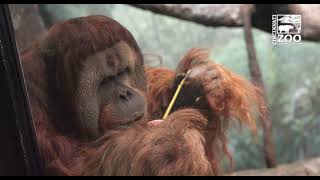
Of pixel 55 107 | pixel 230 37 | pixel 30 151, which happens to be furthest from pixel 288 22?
pixel 30 151

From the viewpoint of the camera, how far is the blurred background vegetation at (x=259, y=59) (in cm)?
148

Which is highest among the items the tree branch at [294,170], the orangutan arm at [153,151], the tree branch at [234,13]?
the tree branch at [234,13]

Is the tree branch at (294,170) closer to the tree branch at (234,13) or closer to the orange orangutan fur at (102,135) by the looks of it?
the orange orangutan fur at (102,135)

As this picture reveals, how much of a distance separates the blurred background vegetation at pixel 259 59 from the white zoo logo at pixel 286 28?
2cm

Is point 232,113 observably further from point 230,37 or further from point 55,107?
point 55,107

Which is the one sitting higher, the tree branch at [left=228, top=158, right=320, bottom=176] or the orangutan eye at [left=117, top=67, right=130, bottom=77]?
the orangutan eye at [left=117, top=67, right=130, bottom=77]

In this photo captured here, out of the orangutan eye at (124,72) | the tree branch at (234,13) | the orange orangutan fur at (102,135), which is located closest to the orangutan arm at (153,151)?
the orange orangutan fur at (102,135)

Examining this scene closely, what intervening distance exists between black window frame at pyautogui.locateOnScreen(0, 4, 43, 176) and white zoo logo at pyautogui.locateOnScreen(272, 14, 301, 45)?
72cm

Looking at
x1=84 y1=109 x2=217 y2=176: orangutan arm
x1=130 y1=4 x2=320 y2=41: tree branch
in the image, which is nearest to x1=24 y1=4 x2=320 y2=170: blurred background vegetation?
x1=130 y1=4 x2=320 y2=41: tree branch

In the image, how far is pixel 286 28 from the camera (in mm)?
1469

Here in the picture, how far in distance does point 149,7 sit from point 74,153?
1.57 feet

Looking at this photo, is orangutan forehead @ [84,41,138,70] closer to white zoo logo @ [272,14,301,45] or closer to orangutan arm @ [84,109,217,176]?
orangutan arm @ [84,109,217,176]

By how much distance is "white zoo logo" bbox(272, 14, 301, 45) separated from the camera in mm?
1453
